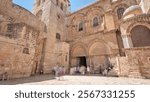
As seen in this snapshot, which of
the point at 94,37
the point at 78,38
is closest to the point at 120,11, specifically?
the point at 94,37

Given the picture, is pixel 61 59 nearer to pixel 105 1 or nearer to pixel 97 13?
pixel 97 13

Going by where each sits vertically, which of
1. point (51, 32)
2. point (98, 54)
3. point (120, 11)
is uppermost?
point (120, 11)

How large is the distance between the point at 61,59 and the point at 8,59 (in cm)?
794

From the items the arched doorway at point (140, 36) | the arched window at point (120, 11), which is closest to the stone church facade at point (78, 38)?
the arched doorway at point (140, 36)

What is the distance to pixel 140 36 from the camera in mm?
10836

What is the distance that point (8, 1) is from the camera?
1097cm

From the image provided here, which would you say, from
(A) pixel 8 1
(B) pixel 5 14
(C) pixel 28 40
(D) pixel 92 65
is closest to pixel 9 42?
(C) pixel 28 40

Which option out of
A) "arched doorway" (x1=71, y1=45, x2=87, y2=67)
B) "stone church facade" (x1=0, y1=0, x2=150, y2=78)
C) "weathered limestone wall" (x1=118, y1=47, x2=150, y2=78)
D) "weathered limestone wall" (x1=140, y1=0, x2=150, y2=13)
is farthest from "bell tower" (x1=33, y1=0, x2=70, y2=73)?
"weathered limestone wall" (x1=140, y1=0, x2=150, y2=13)

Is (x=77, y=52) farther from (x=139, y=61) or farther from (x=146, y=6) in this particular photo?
(x=146, y=6)

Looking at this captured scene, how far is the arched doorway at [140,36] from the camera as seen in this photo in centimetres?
1045

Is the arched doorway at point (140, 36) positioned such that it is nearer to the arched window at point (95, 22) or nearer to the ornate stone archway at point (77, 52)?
the arched window at point (95, 22)

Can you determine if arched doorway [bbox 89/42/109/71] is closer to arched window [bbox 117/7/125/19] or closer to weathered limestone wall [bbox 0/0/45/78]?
arched window [bbox 117/7/125/19]

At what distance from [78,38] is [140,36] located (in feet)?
29.9

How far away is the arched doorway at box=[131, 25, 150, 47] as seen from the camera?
10.5m
